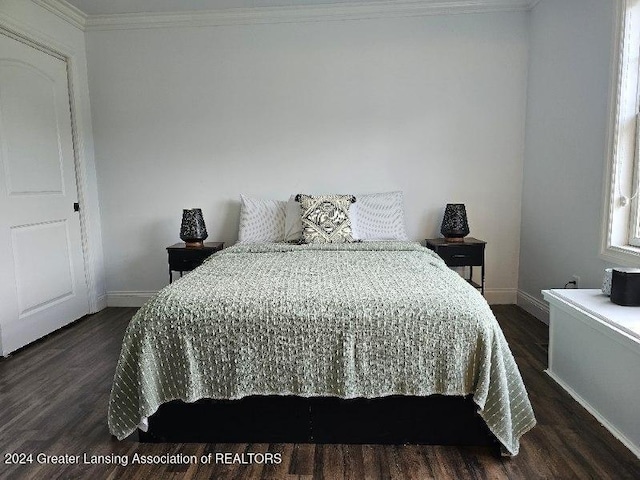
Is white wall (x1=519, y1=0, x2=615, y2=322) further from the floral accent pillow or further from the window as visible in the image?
the floral accent pillow

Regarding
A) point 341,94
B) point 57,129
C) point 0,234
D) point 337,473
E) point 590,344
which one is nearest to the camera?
point 337,473

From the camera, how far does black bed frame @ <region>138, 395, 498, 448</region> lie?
172 centimetres

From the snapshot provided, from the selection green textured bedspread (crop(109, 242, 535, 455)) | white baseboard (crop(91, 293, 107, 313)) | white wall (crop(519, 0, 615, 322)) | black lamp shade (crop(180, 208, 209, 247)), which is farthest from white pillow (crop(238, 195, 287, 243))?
white wall (crop(519, 0, 615, 322))

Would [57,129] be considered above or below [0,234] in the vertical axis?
above

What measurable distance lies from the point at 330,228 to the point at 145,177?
1.81 m

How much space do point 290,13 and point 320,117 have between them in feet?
2.85

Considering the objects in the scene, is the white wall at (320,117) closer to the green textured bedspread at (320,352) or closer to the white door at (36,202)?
the white door at (36,202)

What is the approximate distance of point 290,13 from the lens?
3.46m

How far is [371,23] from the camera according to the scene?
3465 mm

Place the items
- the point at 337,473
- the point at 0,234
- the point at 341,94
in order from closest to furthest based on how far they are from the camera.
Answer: the point at 337,473 < the point at 0,234 < the point at 341,94

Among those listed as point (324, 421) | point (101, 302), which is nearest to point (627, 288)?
point (324, 421)

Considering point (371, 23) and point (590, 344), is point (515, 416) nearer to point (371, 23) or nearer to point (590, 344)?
point (590, 344)

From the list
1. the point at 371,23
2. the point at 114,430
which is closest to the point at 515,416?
the point at 114,430

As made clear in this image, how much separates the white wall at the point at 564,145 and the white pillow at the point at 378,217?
1.06m
